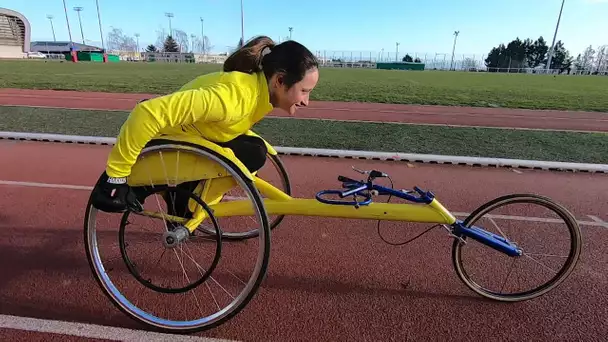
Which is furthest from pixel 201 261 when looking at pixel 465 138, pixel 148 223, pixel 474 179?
pixel 465 138

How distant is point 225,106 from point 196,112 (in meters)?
0.14

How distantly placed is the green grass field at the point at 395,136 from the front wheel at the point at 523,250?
2510 mm

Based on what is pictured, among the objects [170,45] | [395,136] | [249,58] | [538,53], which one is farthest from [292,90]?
[170,45]

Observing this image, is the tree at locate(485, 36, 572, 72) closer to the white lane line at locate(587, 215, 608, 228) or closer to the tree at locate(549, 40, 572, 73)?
the tree at locate(549, 40, 572, 73)

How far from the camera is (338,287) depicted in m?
2.65

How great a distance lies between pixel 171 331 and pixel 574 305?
2.42m

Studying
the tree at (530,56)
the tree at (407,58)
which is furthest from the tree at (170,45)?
the tree at (530,56)

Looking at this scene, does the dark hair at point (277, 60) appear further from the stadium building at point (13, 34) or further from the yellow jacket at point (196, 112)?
the stadium building at point (13, 34)

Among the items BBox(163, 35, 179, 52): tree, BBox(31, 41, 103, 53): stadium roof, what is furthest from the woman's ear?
BBox(163, 35, 179, 52): tree

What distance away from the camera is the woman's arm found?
1800mm

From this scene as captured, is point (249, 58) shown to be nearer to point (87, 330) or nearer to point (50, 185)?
point (87, 330)

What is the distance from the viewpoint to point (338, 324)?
7.54 ft

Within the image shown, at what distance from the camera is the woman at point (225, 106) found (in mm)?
1825

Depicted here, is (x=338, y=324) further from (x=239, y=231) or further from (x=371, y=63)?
(x=371, y=63)
